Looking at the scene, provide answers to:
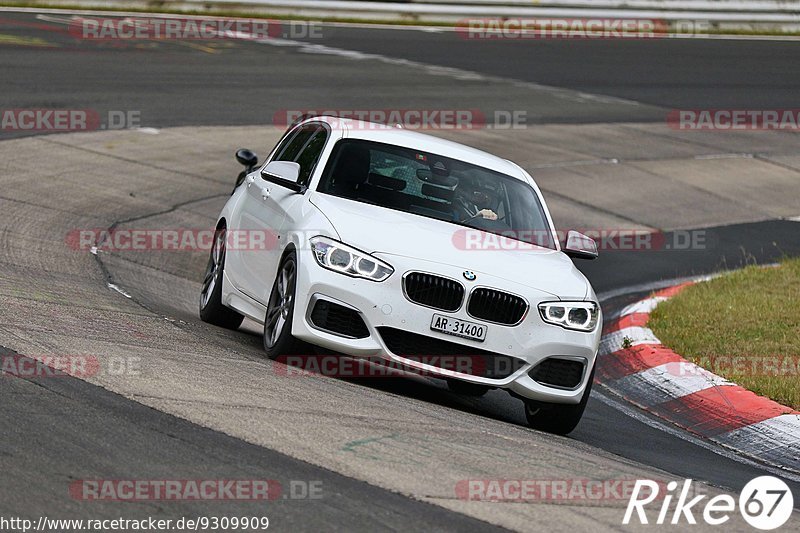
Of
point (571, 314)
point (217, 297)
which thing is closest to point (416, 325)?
point (571, 314)

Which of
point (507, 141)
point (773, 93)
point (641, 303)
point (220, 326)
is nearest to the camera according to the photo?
point (220, 326)

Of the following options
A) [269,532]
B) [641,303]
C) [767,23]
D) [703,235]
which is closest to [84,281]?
[641,303]

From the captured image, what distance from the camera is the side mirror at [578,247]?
9.21 meters

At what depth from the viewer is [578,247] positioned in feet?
30.3

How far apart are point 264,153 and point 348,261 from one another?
10287 millimetres

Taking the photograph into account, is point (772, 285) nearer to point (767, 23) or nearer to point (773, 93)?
point (773, 93)

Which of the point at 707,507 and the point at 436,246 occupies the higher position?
the point at 436,246

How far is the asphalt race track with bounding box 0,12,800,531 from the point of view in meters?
5.91

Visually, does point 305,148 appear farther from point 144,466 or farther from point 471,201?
point 144,466

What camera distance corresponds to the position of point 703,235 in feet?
55.8

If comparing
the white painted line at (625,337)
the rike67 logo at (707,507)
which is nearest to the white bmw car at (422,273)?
the rike67 logo at (707,507)

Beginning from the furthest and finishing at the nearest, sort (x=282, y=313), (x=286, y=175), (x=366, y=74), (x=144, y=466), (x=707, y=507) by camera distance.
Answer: (x=366, y=74) → (x=286, y=175) → (x=282, y=313) → (x=707, y=507) → (x=144, y=466)

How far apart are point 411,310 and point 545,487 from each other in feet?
6.28

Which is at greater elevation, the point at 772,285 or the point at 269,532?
the point at 269,532
